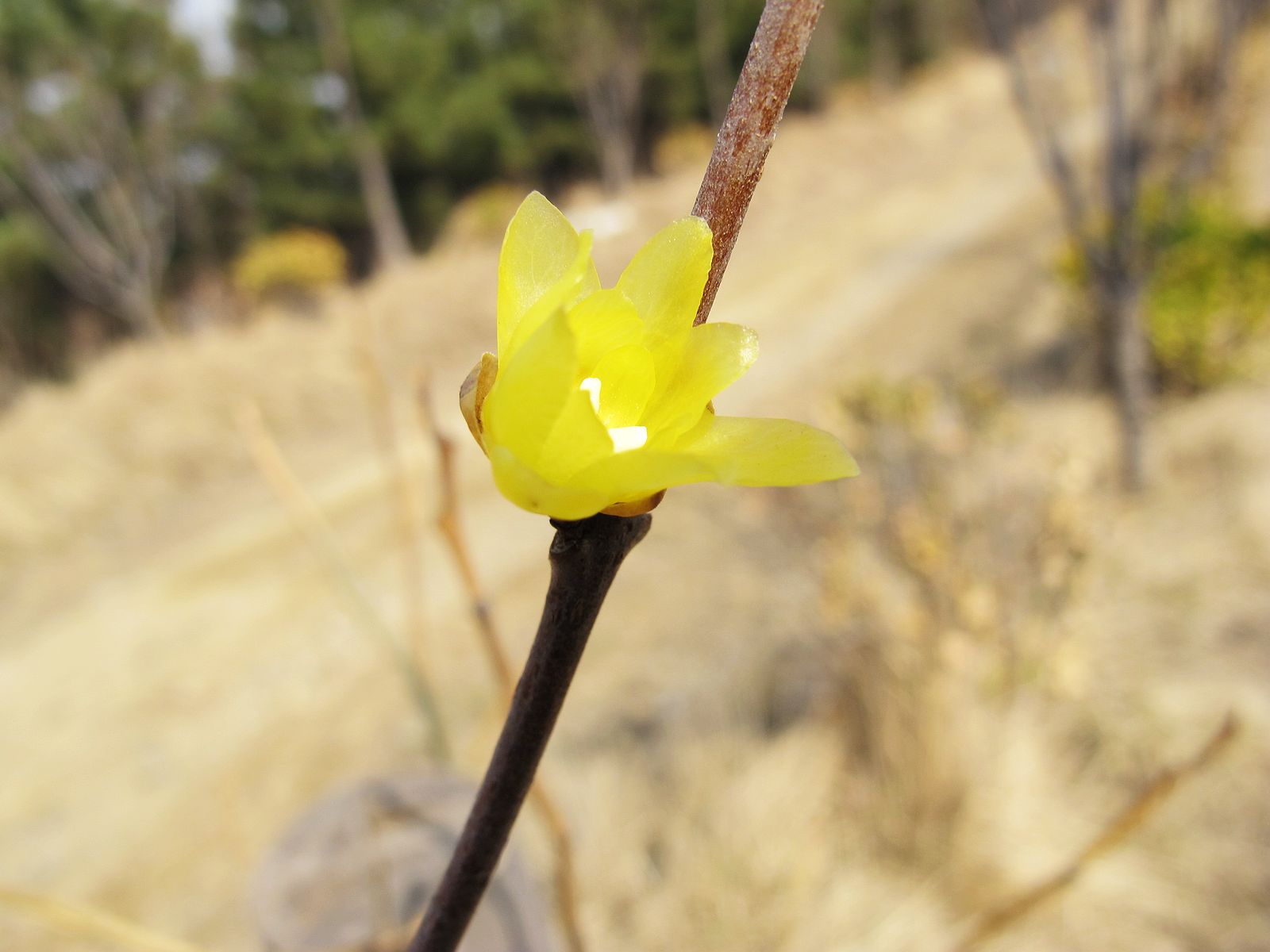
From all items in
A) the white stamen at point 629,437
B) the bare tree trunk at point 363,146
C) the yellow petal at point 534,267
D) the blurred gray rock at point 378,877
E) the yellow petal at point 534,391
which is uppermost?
the bare tree trunk at point 363,146

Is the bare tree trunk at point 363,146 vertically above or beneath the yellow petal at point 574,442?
above

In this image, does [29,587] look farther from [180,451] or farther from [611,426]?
[611,426]

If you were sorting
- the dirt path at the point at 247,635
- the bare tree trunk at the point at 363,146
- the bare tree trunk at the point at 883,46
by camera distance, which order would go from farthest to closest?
the bare tree trunk at the point at 883,46 → the bare tree trunk at the point at 363,146 → the dirt path at the point at 247,635

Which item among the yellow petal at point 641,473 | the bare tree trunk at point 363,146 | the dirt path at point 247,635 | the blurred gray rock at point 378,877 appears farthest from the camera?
the bare tree trunk at point 363,146

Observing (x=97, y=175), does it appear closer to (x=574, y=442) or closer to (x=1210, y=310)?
(x=1210, y=310)

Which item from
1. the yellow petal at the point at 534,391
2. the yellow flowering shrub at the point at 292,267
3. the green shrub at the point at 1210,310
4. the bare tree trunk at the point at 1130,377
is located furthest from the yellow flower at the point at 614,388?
the yellow flowering shrub at the point at 292,267

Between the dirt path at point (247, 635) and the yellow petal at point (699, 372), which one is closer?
the yellow petal at point (699, 372)

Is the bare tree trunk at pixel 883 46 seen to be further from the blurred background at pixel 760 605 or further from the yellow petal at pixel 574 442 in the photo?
the yellow petal at pixel 574 442
